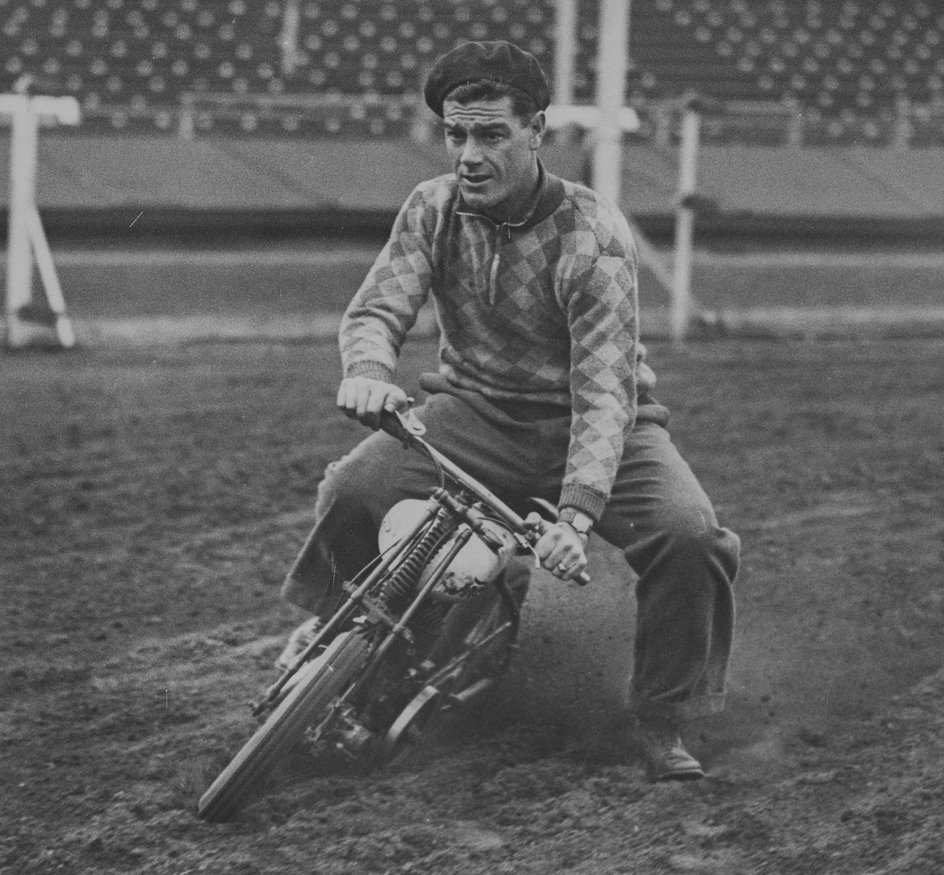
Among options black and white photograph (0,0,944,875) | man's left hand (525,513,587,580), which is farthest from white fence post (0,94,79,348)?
man's left hand (525,513,587,580)

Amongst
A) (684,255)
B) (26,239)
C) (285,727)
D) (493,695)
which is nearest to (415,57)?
(684,255)

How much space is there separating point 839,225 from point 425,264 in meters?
9.98

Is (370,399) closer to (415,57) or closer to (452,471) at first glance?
(452,471)

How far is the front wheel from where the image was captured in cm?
317

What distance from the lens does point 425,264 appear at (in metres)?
3.65

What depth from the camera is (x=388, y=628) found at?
3.30 metres

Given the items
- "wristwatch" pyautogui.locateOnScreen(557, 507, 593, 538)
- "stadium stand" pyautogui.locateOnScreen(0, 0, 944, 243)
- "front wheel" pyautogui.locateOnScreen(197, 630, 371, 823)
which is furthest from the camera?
"stadium stand" pyautogui.locateOnScreen(0, 0, 944, 243)

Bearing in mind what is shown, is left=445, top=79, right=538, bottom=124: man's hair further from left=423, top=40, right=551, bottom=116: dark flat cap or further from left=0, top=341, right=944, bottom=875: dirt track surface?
left=0, top=341, right=944, bottom=875: dirt track surface

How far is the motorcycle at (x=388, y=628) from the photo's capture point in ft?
10.5

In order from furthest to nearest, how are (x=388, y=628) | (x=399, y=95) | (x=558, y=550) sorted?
(x=399, y=95), (x=388, y=628), (x=558, y=550)

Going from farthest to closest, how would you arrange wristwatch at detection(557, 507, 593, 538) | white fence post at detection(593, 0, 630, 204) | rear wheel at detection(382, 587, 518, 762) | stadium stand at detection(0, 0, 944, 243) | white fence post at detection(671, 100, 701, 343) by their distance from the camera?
stadium stand at detection(0, 0, 944, 243) → white fence post at detection(671, 100, 701, 343) → white fence post at detection(593, 0, 630, 204) → rear wheel at detection(382, 587, 518, 762) → wristwatch at detection(557, 507, 593, 538)

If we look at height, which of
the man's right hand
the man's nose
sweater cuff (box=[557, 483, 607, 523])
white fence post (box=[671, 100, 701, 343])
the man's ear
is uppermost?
the man's ear

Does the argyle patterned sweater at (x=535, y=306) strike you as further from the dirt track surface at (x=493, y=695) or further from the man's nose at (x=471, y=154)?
the dirt track surface at (x=493, y=695)

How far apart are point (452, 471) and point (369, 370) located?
343 mm
